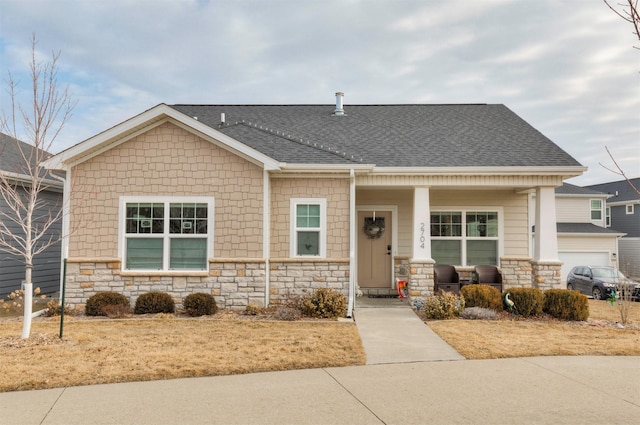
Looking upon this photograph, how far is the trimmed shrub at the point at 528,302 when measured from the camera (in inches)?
416

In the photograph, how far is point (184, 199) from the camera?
11.1 meters

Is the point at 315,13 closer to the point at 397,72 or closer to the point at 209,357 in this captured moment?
the point at 397,72

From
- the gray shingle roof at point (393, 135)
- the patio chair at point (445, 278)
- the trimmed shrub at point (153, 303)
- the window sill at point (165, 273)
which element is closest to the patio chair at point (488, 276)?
the patio chair at point (445, 278)

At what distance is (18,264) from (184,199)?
6.64 metres

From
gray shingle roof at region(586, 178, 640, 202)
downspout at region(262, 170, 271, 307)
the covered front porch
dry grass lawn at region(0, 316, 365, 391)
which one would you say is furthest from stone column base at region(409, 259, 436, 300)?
gray shingle roof at region(586, 178, 640, 202)

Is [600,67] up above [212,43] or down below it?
below

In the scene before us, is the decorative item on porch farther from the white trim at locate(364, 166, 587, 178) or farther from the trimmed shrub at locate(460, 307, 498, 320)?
the white trim at locate(364, 166, 587, 178)

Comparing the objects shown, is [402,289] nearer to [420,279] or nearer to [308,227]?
[420,279]

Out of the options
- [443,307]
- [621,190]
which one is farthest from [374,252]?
[621,190]

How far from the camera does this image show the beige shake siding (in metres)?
11.0

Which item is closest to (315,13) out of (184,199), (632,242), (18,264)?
(184,199)

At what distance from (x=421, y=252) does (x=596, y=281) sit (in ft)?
32.9

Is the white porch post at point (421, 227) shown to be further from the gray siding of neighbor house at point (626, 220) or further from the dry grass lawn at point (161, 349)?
the gray siding of neighbor house at point (626, 220)

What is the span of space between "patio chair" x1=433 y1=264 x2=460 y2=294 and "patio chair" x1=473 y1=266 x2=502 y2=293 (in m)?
0.51
